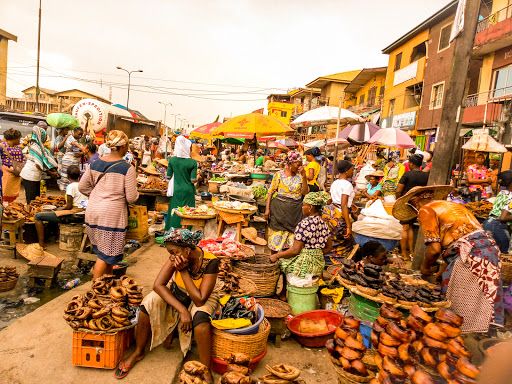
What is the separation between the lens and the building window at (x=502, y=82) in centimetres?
1553

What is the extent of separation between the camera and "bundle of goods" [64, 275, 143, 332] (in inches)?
128

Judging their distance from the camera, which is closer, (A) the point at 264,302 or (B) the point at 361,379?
(B) the point at 361,379

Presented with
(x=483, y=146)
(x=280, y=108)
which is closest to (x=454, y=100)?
(x=483, y=146)

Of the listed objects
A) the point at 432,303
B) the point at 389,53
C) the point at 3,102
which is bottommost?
the point at 432,303

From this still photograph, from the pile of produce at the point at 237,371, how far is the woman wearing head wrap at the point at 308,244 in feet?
5.46

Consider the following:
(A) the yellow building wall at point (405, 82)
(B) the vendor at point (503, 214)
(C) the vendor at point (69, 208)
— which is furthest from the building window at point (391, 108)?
(C) the vendor at point (69, 208)

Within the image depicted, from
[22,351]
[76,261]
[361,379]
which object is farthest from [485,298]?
[76,261]

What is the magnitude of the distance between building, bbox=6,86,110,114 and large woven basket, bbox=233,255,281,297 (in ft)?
140

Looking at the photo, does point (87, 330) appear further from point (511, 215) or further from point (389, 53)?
point (389, 53)

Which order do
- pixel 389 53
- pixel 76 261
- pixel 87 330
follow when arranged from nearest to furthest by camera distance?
pixel 87 330
pixel 76 261
pixel 389 53

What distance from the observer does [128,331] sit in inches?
140

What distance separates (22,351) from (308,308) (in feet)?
10.4

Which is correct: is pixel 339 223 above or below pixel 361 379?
above

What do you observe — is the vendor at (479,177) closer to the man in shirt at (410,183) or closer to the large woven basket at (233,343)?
the man in shirt at (410,183)
